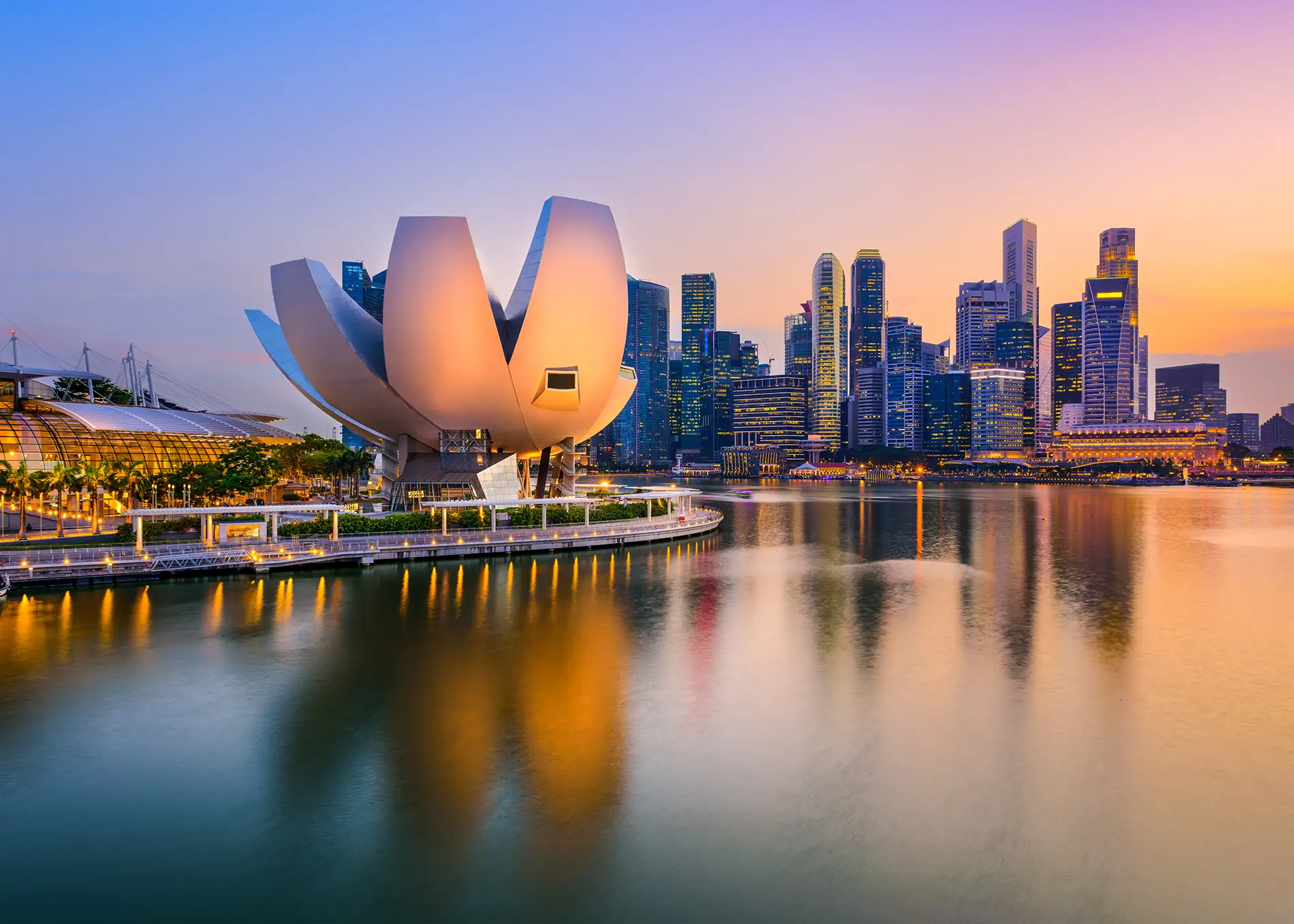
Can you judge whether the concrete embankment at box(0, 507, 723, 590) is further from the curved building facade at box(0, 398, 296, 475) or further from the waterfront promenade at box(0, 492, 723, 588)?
the curved building facade at box(0, 398, 296, 475)

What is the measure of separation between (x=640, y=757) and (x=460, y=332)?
33038 millimetres

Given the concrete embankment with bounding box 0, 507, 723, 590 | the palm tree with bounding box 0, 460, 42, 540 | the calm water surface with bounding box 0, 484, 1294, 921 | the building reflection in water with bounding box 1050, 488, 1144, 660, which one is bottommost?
the building reflection in water with bounding box 1050, 488, 1144, 660

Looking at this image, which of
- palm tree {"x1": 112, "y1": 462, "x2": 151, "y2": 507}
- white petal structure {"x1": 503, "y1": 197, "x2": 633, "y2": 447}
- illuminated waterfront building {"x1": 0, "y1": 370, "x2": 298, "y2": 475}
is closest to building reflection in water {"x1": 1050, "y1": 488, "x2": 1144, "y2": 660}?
white petal structure {"x1": 503, "y1": 197, "x2": 633, "y2": 447}

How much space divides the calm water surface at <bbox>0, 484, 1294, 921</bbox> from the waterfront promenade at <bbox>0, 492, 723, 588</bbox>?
1.73m

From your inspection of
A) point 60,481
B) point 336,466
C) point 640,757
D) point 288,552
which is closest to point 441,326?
Result: point 288,552

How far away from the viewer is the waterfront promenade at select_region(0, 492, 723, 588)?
2952 centimetres

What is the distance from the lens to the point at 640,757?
43.8 feet

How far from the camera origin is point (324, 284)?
4369 centimetres

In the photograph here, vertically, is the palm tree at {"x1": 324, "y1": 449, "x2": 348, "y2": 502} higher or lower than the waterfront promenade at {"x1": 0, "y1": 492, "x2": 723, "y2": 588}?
higher

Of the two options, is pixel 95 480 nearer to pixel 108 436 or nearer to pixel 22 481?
pixel 22 481

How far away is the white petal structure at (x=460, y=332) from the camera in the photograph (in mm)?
41094

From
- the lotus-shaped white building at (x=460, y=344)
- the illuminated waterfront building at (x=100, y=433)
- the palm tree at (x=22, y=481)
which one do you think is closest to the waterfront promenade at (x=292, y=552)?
the palm tree at (x=22, y=481)

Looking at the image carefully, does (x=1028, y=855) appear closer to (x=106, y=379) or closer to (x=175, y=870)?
(x=175, y=870)

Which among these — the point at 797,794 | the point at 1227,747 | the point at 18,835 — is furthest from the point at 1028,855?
the point at 18,835
